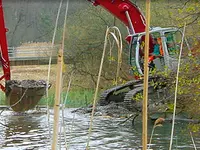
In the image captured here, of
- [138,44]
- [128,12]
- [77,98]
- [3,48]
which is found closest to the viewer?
[138,44]

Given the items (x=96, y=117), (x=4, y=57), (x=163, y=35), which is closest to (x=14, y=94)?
(x=4, y=57)

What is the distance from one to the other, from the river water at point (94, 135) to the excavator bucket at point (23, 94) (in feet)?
2.77

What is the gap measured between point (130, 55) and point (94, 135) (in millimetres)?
4146

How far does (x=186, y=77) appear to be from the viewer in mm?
7176

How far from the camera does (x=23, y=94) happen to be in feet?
40.1

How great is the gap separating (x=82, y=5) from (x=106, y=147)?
13.6 m

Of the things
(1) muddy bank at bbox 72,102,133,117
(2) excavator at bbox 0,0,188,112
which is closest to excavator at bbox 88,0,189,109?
(2) excavator at bbox 0,0,188,112

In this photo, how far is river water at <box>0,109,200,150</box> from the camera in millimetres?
7633

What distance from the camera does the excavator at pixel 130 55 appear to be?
11.8m

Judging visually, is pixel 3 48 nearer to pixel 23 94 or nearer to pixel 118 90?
pixel 23 94

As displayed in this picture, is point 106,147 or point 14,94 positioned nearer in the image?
point 106,147

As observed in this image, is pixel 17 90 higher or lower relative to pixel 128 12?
lower

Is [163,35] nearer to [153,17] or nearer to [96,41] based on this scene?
[153,17]

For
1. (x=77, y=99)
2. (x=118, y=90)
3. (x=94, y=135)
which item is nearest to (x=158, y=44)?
(x=118, y=90)
